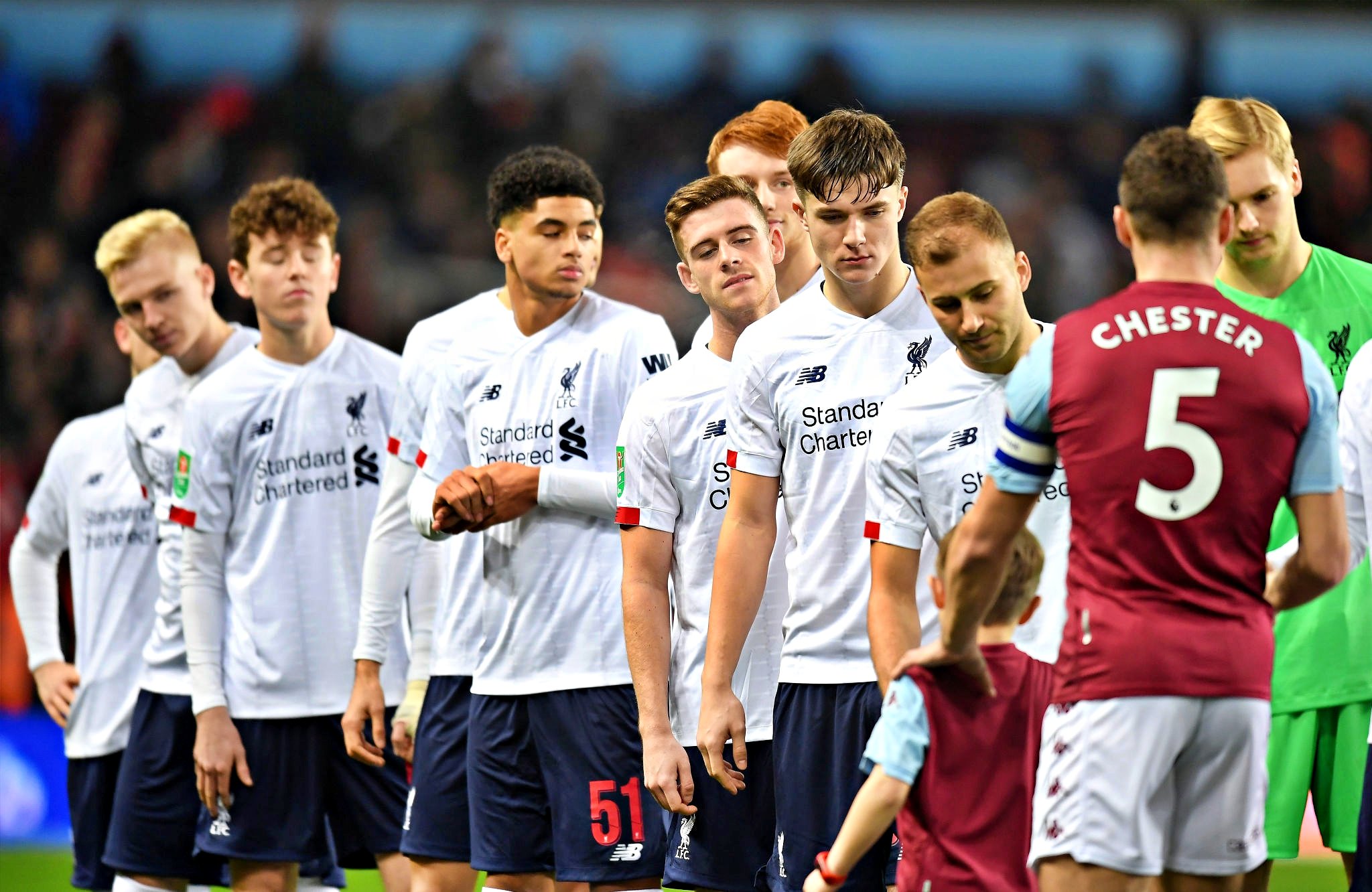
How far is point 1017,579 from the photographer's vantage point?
11.3ft

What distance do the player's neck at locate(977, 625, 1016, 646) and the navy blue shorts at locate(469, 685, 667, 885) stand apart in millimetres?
1703

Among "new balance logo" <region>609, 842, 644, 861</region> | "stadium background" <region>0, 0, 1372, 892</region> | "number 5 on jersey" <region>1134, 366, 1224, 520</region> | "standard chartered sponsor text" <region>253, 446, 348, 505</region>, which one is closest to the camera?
"number 5 on jersey" <region>1134, 366, 1224, 520</region>

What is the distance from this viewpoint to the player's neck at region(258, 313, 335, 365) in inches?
245

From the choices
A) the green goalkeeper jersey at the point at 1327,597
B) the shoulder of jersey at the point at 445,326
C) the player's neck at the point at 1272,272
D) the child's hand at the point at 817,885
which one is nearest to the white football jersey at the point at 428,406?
the shoulder of jersey at the point at 445,326

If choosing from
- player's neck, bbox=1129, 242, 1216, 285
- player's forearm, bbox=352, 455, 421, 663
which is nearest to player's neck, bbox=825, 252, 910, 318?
player's neck, bbox=1129, 242, 1216, 285

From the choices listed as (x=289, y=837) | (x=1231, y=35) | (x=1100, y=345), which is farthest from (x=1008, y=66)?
(x=1100, y=345)

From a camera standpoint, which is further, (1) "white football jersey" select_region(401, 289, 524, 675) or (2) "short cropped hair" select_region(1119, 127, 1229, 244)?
(1) "white football jersey" select_region(401, 289, 524, 675)

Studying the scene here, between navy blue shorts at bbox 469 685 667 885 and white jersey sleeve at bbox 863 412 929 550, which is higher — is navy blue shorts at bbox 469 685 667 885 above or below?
below

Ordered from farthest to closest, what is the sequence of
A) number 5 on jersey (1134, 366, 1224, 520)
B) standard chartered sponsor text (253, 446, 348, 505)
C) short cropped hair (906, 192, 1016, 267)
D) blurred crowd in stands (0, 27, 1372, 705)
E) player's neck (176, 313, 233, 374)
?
blurred crowd in stands (0, 27, 1372, 705) < player's neck (176, 313, 233, 374) < standard chartered sponsor text (253, 446, 348, 505) < short cropped hair (906, 192, 1016, 267) < number 5 on jersey (1134, 366, 1224, 520)

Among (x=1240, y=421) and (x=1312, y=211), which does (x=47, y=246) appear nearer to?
(x=1312, y=211)

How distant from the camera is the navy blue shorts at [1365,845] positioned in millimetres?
4129

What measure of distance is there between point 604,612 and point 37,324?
967 cm

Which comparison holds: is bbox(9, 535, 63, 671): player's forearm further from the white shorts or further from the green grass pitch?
the white shorts

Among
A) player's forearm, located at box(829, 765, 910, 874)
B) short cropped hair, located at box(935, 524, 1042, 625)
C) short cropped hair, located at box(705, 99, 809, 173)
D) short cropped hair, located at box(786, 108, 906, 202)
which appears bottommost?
player's forearm, located at box(829, 765, 910, 874)
